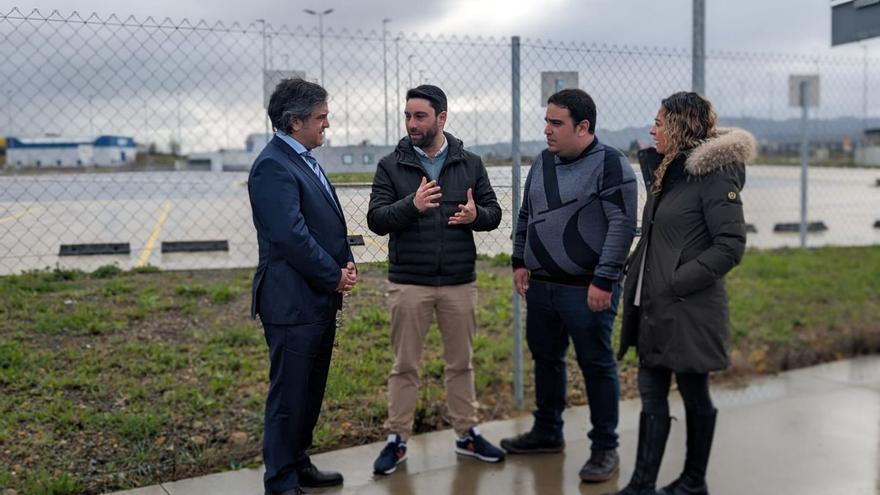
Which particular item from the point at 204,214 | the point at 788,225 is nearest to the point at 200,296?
the point at 204,214

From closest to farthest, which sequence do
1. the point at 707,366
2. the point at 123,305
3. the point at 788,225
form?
the point at 707,366, the point at 123,305, the point at 788,225

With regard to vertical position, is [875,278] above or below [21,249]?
below

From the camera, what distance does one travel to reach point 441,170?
4.21m

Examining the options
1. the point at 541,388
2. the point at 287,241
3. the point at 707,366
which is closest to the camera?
the point at 287,241

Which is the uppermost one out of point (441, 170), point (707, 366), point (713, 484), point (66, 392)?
point (441, 170)

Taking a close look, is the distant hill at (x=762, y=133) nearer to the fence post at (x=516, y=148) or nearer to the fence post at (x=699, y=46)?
the fence post at (x=516, y=148)

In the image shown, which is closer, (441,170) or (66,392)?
(441,170)

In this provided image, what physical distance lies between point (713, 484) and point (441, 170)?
2062 millimetres

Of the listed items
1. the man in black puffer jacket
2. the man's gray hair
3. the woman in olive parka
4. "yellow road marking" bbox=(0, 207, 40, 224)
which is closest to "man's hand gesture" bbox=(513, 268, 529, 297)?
the man in black puffer jacket

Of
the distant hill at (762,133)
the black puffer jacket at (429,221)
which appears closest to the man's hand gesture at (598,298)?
the black puffer jacket at (429,221)

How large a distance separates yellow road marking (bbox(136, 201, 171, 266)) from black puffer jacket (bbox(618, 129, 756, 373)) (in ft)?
19.8

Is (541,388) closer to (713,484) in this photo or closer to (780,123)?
(713,484)

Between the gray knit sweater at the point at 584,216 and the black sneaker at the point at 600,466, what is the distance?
90 centimetres

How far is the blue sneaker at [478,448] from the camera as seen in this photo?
450 centimetres
